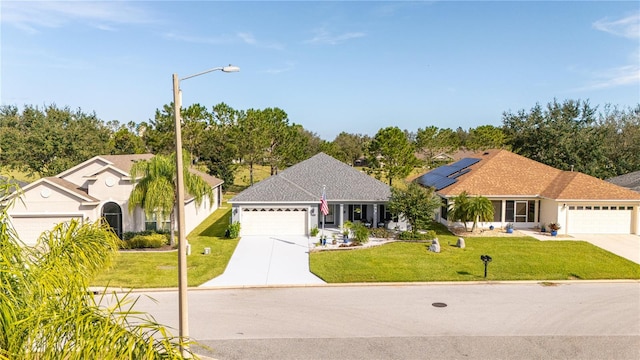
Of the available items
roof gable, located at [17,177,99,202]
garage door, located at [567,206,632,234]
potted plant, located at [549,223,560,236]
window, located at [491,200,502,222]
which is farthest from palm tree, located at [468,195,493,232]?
roof gable, located at [17,177,99,202]

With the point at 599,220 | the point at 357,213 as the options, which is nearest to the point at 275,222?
the point at 357,213

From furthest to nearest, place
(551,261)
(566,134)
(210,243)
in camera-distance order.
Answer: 1. (566,134)
2. (210,243)
3. (551,261)

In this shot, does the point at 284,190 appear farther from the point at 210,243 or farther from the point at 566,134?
the point at 566,134

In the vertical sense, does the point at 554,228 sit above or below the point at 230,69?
below

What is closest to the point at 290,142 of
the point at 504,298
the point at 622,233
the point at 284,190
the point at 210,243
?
the point at 284,190

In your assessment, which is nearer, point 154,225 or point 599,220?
point 154,225

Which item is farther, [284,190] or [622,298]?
[284,190]

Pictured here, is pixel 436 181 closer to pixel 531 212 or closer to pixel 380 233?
pixel 531 212
